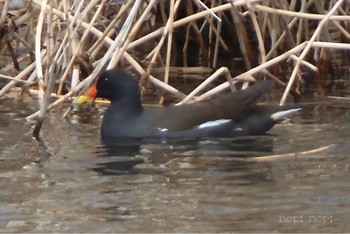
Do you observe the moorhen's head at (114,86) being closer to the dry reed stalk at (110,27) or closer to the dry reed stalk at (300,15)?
the dry reed stalk at (110,27)

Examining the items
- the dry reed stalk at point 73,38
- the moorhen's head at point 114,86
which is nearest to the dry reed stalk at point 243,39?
the moorhen's head at point 114,86

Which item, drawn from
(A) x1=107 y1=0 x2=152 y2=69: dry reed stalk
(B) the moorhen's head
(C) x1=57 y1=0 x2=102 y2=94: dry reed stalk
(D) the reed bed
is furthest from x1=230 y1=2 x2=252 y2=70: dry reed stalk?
(C) x1=57 y1=0 x2=102 y2=94: dry reed stalk

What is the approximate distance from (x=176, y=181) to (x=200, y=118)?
4.78ft

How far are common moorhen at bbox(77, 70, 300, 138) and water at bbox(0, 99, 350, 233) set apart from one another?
12 cm

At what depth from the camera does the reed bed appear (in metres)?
7.50

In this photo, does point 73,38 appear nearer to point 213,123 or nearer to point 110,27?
point 110,27

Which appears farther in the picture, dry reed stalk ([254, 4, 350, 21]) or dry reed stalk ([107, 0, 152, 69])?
dry reed stalk ([254, 4, 350, 21])

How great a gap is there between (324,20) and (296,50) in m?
0.40

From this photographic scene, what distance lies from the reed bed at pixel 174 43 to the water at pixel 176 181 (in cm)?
37

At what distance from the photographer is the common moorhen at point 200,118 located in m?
7.38

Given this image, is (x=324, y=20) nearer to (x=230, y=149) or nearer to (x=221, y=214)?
(x=230, y=149)

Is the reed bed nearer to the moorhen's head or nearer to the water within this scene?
the moorhen's head

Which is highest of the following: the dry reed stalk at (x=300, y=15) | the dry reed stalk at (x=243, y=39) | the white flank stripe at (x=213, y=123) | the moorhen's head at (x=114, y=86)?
the dry reed stalk at (x=300, y=15)

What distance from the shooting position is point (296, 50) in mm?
7664
